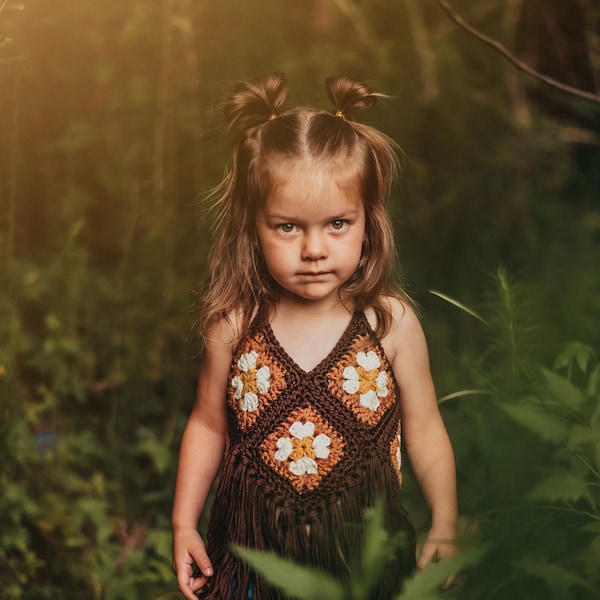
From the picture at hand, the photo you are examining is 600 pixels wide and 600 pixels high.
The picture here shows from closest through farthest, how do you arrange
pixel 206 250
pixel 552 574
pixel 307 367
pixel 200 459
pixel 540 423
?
pixel 552 574 < pixel 540 423 < pixel 307 367 < pixel 200 459 < pixel 206 250

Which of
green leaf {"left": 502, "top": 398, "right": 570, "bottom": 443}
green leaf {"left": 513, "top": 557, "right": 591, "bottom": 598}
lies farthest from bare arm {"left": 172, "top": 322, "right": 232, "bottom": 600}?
green leaf {"left": 513, "top": 557, "right": 591, "bottom": 598}

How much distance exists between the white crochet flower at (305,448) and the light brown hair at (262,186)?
0.22 metres

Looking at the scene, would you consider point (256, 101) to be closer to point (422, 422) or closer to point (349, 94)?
point (349, 94)

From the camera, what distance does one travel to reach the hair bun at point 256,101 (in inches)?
75.2

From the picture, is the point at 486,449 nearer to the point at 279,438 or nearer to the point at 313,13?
the point at 279,438

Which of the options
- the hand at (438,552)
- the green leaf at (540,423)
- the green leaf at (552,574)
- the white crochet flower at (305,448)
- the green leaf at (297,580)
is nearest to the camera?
the green leaf at (297,580)

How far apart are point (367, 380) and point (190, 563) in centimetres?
49

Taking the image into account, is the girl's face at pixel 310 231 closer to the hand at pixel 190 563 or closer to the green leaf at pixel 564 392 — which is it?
the green leaf at pixel 564 392

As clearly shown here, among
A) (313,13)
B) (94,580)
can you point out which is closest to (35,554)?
(94,580)

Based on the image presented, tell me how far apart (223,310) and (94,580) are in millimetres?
1262

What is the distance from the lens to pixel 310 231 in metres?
1.76

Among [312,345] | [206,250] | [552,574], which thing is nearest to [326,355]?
[312,345]

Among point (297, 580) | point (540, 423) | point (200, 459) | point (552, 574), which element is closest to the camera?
point (297, 580)

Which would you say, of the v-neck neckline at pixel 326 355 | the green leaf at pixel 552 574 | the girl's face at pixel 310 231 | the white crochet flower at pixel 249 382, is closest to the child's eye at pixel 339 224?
the girl's face at pixel 310 231
